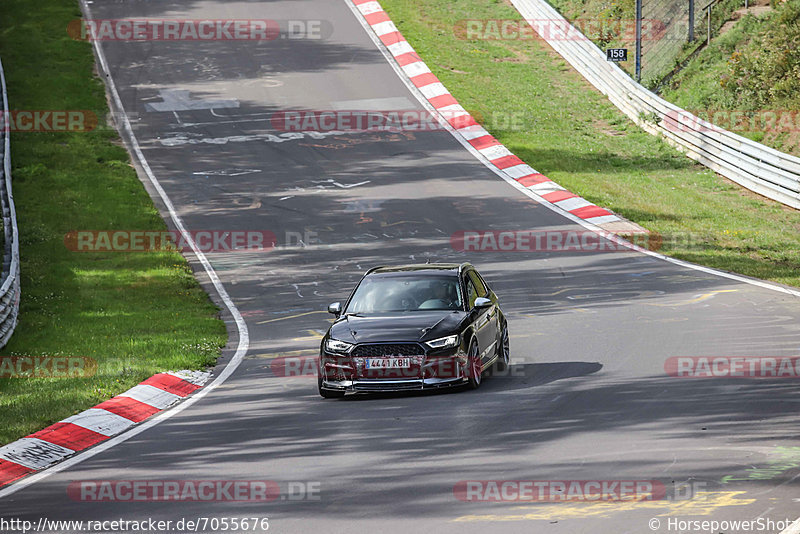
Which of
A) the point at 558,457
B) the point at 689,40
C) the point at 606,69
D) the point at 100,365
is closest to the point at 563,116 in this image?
the point at 606,69

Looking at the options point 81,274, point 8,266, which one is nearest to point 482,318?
point 8,266

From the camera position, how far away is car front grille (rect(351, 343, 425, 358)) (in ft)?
39.8

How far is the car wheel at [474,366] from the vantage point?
12.4 meters

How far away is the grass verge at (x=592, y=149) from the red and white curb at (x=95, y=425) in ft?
39.3

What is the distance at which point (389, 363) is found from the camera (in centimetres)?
1212

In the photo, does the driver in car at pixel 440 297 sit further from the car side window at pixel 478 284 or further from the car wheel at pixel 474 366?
the car wheel at pixel 474 366

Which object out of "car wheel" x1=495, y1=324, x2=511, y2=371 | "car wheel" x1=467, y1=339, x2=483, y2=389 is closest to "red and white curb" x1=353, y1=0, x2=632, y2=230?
"car wheel" x1=495, y1=324, x2=511, y2=371

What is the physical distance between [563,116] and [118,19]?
20.3m

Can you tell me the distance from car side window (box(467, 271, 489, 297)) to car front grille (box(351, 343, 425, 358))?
2.35m

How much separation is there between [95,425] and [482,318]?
5007 millimetres

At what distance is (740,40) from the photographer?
3497cm

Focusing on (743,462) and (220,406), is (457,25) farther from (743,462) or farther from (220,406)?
(743,462)

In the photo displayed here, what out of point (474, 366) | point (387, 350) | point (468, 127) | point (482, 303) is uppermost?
point (468, 127)

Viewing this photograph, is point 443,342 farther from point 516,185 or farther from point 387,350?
point 516,185
